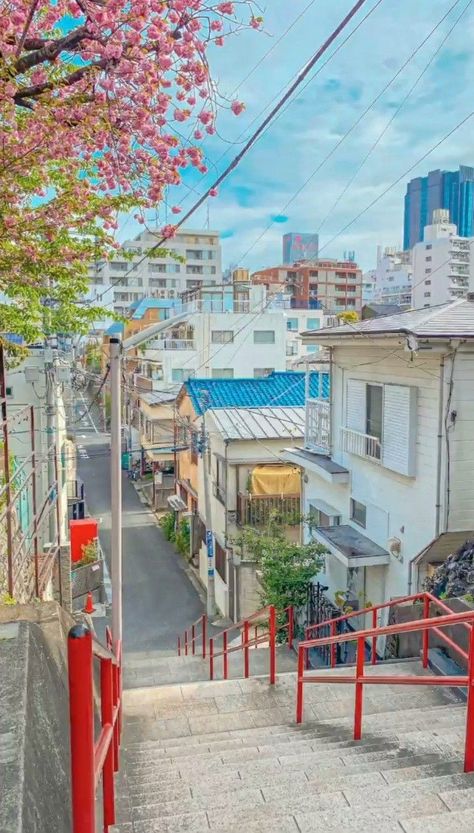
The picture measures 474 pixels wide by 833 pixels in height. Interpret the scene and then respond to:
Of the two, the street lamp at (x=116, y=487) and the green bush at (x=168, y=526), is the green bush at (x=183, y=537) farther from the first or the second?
the street lamp at (x=116, y=487)

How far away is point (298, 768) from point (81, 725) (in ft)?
9.75

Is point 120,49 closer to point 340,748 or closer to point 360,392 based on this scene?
point 340,748

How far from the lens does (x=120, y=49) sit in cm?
528

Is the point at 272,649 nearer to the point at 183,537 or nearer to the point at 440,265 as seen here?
the point at 183,537

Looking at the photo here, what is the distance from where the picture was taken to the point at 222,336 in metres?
36.2

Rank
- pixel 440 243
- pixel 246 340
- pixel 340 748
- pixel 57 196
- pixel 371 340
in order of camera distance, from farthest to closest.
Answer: pixel 440 243 < pixel 246 340 < pixel 371 340 < pixel 57 196 < pixel 340 748

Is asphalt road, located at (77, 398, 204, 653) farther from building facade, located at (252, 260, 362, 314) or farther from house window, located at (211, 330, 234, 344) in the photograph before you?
building facade, located at (252, 260, 362, 314)

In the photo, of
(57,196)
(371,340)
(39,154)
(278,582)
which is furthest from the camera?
(278,582)

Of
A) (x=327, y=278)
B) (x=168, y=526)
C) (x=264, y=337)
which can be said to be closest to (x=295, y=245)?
(x=327, y=278)

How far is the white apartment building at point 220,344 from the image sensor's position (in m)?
35.8

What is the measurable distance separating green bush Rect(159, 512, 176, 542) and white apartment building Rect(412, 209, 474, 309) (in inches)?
1956

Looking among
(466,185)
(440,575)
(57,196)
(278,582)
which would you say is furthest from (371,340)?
(466,185)

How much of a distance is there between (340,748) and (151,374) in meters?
33.7

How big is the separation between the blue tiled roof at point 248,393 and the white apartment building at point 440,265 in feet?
161
